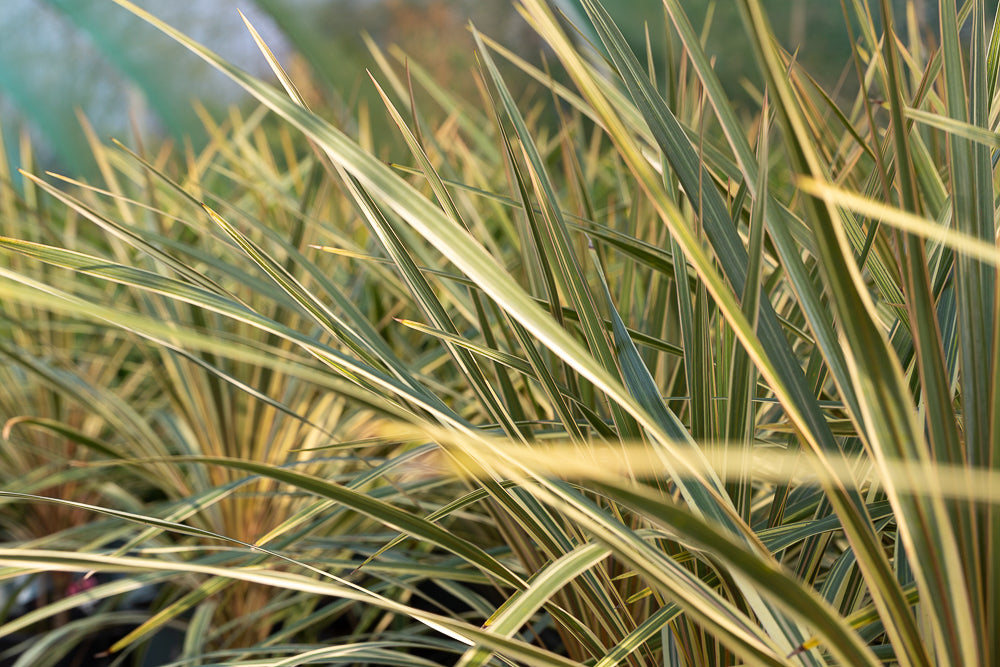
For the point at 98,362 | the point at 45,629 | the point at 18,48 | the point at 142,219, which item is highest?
the point at 18,48

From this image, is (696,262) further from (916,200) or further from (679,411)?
(679,411)

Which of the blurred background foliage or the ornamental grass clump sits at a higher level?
the blurred background foliage

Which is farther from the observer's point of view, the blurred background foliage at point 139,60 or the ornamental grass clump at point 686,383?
the blurred background foliage at point 139,60

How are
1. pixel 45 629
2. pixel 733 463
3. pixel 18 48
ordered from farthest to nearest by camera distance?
pixel 18 48 < pixel 45 629 < pixel 733 463

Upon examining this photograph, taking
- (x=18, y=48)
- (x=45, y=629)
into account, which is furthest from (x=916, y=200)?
(x=18, y=48)

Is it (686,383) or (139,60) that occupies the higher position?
(139,60)

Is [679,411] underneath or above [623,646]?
above

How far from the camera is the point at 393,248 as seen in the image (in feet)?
1.30

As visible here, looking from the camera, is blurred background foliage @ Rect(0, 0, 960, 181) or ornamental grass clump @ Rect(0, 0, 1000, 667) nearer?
ornamental grass clump @ Rect(0, 0, 1000, 667)

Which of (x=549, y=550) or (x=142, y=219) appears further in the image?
(x=142, y=219)

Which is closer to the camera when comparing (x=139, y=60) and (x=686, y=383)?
(x=686, y=383)

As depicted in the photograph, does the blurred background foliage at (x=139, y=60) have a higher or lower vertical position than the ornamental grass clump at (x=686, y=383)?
higher

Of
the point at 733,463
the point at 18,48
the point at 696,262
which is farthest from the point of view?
the point at 18,48

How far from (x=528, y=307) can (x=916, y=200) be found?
15 centimetres
